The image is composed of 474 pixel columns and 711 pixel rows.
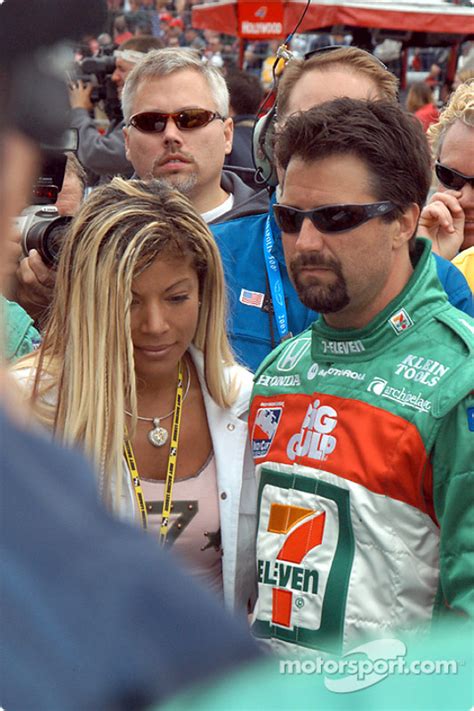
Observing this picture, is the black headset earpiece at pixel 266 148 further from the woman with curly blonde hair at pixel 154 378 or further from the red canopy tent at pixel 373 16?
the red canopy tent at pixel 373 16

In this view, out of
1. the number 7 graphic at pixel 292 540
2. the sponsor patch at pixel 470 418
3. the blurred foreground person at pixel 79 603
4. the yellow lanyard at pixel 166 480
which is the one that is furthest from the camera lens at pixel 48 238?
the blurred foreground person at pixel 79 603

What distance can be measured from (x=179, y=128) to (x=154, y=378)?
140 centimetres

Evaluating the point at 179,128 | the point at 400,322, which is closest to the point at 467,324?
the point at 400,322

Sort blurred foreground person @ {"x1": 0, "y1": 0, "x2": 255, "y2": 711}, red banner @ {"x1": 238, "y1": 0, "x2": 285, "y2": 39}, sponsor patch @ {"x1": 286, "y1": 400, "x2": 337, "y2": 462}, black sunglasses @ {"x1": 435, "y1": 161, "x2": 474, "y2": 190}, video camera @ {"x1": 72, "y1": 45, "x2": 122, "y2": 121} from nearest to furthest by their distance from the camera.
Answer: blurred foreground person @ {"x1": 0, "y1": 0, "x2": 255, "y2": 711}
sponsor patch @ {"x1": 286, "y1": 400, "x2": 337, "y2": 462}
black sunglasses @ {"x1": 435, "y1": 161, "x2": 474, "y2": 190}
video camera @ {"x1": 72, "y1": 45, "x2": 122, "y2": 121}
red banner @ {"x1": 238, "y1": 0, "x2": 285, "y2": 39}

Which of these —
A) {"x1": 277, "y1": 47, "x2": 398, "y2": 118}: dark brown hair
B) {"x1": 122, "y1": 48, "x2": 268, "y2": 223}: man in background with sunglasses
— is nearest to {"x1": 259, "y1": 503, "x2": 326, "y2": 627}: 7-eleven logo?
{"x1": 277, "y1": 47, "x2": 398, "y2": 118}: dark brown hair

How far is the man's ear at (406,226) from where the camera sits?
2.04 metres

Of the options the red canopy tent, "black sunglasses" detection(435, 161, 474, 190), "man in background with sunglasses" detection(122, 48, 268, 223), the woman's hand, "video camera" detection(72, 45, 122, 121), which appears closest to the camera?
the woman's hand

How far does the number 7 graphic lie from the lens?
1848mm

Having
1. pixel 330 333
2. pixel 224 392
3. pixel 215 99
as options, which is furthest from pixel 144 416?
pixel 215 99

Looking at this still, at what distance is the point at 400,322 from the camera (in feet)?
6.43

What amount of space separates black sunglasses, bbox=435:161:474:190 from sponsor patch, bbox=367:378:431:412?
1283 millimetres

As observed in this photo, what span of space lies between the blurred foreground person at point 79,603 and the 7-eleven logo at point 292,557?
129 cm

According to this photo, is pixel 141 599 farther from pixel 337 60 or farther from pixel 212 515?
pixel 337 60

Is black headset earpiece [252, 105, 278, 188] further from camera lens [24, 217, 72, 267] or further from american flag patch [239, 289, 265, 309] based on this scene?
camera lens [24, 217, 72, 267]
